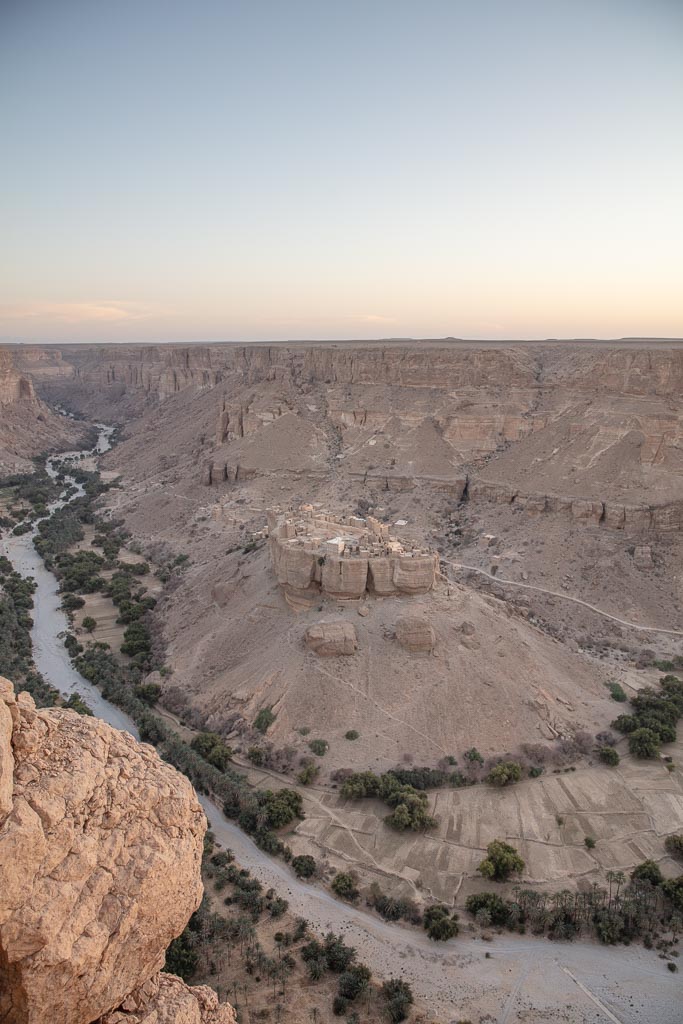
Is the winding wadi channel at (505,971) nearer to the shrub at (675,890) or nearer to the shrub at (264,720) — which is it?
the shrub at (675,890)

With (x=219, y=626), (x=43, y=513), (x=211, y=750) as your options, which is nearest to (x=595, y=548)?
(x=219, y=626)

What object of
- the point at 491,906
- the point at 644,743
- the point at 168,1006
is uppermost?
the point at 168,1006

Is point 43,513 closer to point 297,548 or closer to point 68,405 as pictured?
point 297,548

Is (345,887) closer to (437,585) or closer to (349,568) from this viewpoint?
(349,568)

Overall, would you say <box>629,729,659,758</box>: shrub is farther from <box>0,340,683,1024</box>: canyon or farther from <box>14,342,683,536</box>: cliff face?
<box>14,342,683,536</box>: cliff face

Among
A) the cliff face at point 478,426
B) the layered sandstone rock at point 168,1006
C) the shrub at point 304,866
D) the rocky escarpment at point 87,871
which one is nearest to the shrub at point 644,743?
the shrub at point 304,866

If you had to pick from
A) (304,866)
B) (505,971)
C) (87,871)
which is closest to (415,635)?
(304,866)
